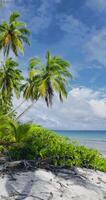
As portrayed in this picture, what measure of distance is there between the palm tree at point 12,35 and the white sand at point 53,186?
24.3m

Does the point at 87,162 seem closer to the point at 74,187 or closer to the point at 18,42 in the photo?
the point at 74,187

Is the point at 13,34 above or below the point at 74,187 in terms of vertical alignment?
above

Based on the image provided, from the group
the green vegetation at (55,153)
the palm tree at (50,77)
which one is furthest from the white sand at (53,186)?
the palm tree at (50,77)

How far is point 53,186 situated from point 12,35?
26601mm

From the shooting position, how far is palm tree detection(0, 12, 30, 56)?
3475 centimetres

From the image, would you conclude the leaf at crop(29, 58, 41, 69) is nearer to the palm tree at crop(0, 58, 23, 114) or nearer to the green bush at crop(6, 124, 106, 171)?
the palm tree at crop(0, 58, 23, 114)

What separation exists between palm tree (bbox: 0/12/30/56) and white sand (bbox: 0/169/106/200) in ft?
79.8

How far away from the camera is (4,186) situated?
403 inches

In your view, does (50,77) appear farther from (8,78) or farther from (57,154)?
(57,154)

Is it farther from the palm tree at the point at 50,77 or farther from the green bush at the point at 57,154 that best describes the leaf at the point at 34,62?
the green bush at the point at 57,154

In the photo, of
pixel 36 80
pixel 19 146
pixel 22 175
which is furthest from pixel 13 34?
pixel 22 175

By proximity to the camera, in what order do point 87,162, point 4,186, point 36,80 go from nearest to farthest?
point 4,186 → point 87,162 → point 36,80

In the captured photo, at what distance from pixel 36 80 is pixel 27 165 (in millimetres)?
22882

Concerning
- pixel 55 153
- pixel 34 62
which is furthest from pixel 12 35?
pixel 55 153
